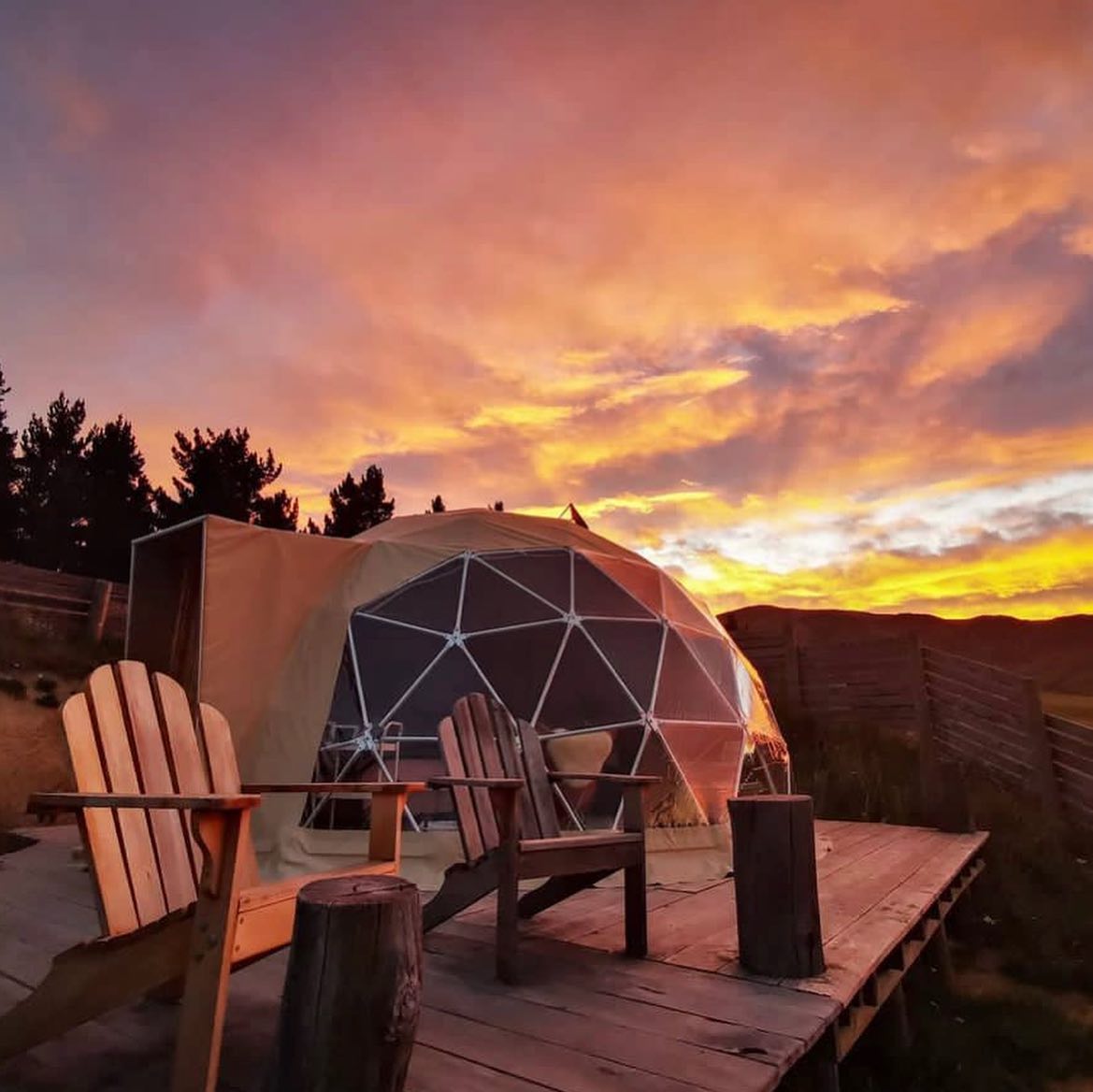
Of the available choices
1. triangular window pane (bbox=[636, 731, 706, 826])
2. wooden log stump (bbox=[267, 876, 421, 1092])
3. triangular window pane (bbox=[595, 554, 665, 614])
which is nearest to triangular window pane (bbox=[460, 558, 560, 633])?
triangular window pane (bbox=[595, 554, 665, 614])

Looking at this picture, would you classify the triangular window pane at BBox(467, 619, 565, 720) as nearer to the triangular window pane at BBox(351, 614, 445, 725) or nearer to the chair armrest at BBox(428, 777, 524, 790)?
the triangular window pane at BBox(351, 614, 445, 725)

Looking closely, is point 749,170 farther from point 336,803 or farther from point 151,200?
point 336,803

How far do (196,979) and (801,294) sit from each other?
6.38 meters

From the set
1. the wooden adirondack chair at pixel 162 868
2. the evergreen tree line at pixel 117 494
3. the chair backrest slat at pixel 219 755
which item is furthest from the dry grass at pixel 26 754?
the evergreen tree line at pixel 117 494

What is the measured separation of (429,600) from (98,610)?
989 centimetres

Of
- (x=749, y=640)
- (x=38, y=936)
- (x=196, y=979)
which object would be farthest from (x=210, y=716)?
(x=749, y=640)

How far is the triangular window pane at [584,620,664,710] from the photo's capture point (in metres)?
5.14

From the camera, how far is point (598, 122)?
5.80 metres

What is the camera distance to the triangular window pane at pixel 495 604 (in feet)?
17.5

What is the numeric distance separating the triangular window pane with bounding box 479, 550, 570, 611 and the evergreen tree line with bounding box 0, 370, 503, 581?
38.0 feet

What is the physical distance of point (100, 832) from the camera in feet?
6.51

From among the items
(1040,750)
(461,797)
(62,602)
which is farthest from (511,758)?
(62,602)

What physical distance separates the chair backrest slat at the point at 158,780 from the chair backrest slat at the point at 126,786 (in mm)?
30

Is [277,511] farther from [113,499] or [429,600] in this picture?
[429,600]
